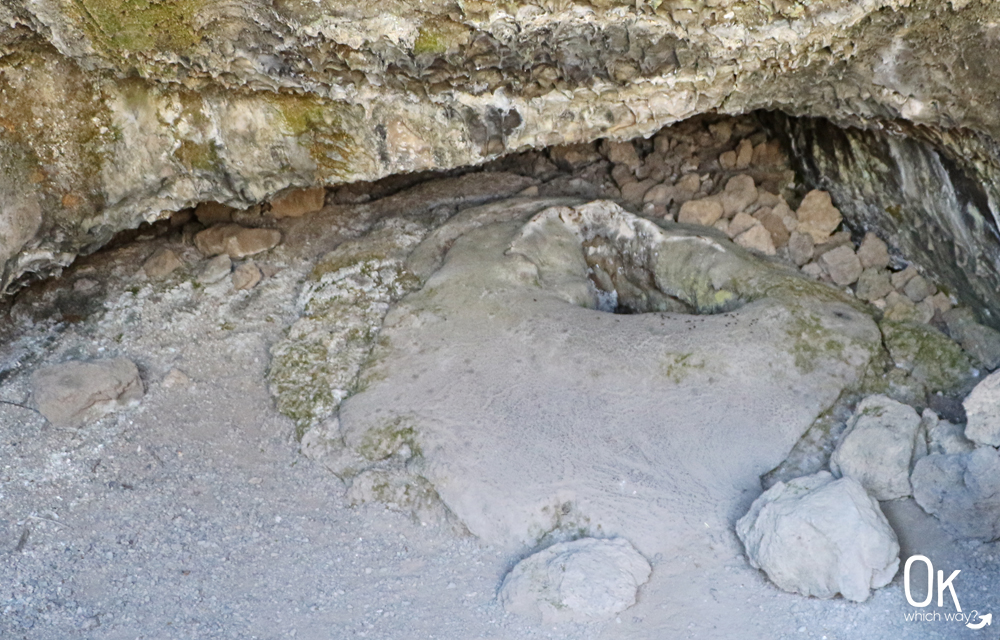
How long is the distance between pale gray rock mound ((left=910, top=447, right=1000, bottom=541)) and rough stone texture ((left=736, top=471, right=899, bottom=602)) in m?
0.35

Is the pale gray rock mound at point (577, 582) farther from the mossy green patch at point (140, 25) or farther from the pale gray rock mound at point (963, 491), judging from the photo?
the mossy green patch at point (140, 25)

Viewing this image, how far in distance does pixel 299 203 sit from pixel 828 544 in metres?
4.55

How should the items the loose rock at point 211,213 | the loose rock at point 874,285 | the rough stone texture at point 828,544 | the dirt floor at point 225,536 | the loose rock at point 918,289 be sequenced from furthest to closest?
the loose rock at point 211,213 < the loose rock at point 874,285 < the loose rock at point 918,289 < the dirt floor at point 225,536 < the rough stone texture at point 828,544

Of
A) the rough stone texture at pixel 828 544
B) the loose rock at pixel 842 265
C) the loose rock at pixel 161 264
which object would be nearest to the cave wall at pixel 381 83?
the loose rock at pixel 161 264

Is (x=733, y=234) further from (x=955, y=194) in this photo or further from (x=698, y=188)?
(x=955, y=194)

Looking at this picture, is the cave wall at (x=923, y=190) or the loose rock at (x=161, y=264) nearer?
the cave wall at (x=923, y=190)

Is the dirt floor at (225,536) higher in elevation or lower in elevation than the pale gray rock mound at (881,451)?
lower

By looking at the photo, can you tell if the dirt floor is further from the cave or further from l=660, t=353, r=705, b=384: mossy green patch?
l=660, t=353, r=705, b=384: mossy green patch

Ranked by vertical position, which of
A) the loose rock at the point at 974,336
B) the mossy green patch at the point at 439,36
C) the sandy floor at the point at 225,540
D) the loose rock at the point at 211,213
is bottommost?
the sandy floor at the point at 225,540

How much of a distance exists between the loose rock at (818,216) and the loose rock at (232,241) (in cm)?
385

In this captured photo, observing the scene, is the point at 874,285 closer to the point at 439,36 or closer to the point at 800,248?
the point at 800,248

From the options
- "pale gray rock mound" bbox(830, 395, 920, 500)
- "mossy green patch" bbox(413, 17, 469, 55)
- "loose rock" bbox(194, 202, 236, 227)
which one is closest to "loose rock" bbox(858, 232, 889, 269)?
"pale gray rock mound" bbox(830, 395, 920, 500)

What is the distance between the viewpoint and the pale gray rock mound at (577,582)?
12.8ft
